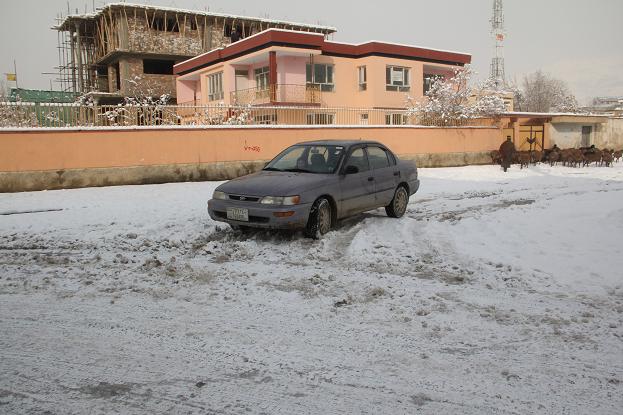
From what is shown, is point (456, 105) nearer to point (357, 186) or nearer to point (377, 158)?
point (377, 158)

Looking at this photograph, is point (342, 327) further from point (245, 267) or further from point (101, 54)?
point (101, 54)

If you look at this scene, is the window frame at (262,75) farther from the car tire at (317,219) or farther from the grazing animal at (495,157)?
the car tire at (317,219)

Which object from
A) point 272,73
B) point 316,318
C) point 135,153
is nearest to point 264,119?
point 135,153

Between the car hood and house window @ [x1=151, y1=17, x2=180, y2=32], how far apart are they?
40779 millimetres

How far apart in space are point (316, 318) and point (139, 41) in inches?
1737

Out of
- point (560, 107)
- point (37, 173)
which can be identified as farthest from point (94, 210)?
point (560, 107)

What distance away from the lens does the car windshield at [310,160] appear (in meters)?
8.83

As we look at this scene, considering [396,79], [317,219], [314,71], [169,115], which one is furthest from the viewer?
[396,79]

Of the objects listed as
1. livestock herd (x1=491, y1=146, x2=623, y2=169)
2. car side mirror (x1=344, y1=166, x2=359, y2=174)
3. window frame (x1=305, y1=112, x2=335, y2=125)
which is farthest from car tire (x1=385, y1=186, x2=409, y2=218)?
livestock herd (x1=491, y1=146, x2=623, y2=169)

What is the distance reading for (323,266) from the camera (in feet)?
22.3

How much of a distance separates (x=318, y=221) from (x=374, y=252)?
1.18m

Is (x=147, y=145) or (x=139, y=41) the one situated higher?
(x=139, y=41)

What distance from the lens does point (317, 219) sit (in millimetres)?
8242

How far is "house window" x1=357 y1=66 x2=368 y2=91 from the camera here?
33625 mm
